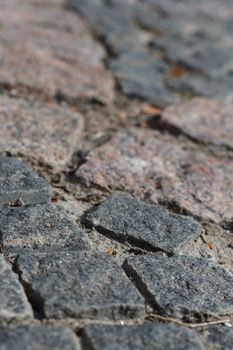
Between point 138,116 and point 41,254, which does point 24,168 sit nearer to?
point 41,254

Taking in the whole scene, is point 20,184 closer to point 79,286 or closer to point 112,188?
point 112,188

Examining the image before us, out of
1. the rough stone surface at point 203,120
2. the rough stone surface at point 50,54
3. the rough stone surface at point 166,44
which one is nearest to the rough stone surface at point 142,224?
the rough stone surface at point 203,120

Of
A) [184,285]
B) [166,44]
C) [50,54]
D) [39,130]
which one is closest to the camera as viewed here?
[184,285]

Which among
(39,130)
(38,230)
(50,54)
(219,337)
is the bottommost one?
(50,54)

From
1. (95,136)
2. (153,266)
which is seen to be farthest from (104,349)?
(95,136)

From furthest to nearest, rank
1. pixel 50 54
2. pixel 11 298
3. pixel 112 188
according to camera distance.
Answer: pixel 50 54, pixel 112 188, pixel 11 298

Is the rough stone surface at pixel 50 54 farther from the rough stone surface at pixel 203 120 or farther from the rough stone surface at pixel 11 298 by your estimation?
the rough stone surface at pixel 11 298

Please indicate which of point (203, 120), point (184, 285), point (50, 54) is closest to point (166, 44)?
point (50, 54)
